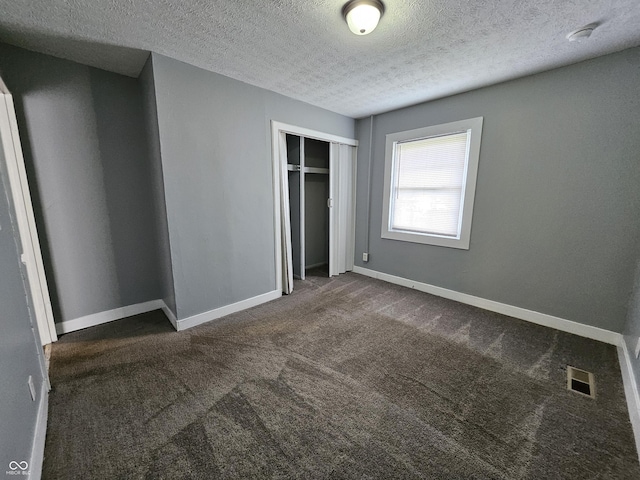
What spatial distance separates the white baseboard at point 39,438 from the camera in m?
1.19

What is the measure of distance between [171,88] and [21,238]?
5.99ft

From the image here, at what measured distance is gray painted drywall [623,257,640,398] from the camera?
1.84 meters

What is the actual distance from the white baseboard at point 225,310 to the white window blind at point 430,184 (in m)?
2.16

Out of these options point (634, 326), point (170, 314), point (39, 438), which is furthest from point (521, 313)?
point (39, 438)

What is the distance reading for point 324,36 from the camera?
1958 mm

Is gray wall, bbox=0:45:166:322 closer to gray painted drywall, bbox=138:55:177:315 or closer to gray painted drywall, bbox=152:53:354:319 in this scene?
gray painted drywall, bbox=138:55:177:315

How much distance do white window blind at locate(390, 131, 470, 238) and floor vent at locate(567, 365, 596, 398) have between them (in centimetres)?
170

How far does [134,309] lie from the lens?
291cm

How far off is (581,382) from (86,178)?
466cm

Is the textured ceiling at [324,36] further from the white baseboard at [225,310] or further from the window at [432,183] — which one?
the white baseboard at [225,310]

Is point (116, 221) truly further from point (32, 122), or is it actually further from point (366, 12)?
point (366, 12)

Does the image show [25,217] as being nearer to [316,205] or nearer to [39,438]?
[39,438]

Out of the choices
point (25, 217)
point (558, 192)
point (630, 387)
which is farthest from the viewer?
point (558, 192)

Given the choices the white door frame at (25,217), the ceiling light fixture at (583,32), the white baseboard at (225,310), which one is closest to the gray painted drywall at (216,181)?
the white baseboard at (225,310)
